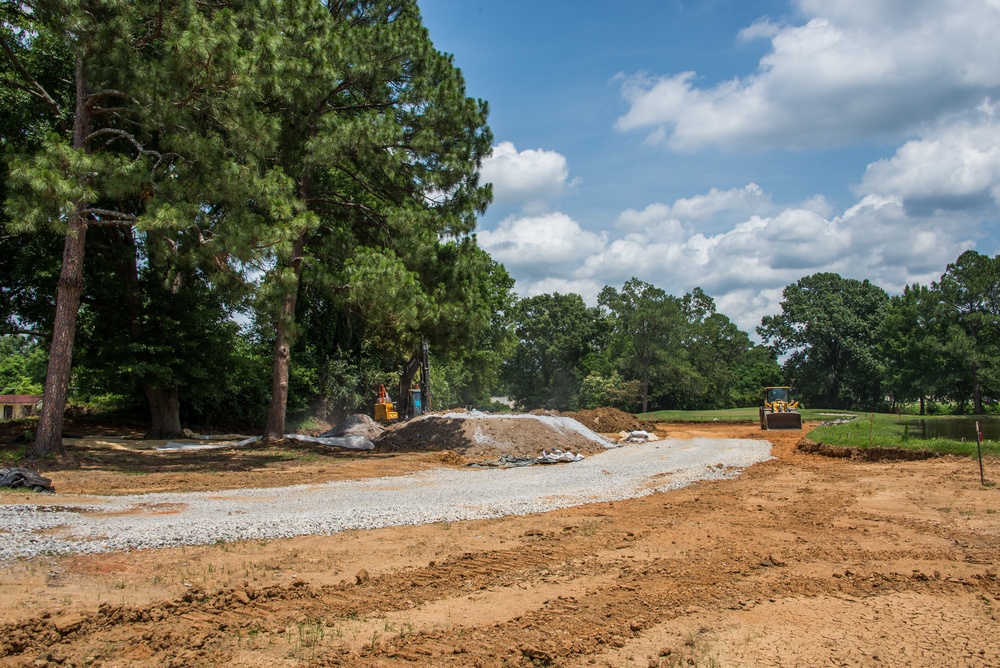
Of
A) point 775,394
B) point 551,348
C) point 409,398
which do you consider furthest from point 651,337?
point 409,398

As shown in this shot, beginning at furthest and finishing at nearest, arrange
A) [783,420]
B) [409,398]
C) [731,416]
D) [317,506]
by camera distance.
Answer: [731,416]
[783,420]
[409,398]
[317,506]

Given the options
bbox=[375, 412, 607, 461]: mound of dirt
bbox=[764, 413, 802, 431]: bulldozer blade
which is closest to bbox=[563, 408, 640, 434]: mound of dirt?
bbox=[764, 413, 802, 431]: bulldozer blade

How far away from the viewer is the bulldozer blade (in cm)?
3067

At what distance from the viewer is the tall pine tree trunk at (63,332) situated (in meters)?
13.5

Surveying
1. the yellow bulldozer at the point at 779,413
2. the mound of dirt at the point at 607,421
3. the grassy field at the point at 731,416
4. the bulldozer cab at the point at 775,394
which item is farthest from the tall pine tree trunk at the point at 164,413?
the grassy field at the point at 731,416

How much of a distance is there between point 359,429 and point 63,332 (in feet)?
39.1

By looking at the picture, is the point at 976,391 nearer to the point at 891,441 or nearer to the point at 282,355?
the point at 891,441

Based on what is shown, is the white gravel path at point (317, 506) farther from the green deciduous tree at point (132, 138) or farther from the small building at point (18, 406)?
the small building at point (18, 406)

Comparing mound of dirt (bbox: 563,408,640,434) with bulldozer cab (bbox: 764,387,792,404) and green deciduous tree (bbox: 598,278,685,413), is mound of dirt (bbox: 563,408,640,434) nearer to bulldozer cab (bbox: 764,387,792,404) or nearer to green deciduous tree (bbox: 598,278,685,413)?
bulldozer cab (bbox: 764,387,792,404)

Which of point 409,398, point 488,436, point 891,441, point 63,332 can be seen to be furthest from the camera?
point 409,398

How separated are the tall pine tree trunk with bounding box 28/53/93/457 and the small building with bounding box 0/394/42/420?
1748 cm

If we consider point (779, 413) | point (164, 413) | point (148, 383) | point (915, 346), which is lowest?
point (779, 413)

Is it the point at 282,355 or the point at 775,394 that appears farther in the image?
the point at 775,394

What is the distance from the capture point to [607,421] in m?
30.8
